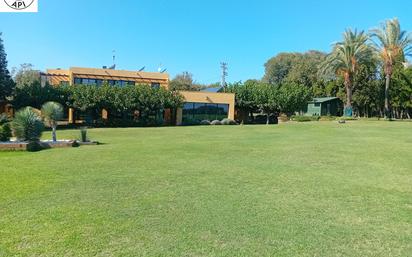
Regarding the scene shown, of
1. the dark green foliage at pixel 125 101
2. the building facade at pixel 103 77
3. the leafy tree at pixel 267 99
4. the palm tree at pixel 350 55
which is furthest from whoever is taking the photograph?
the leafy tree at pixel 267 99

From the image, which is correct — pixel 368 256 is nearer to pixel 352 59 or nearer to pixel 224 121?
pixel 224 121

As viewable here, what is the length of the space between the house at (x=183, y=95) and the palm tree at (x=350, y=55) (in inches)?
465

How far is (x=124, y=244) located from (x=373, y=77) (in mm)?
49307

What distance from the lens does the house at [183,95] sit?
41.1 m

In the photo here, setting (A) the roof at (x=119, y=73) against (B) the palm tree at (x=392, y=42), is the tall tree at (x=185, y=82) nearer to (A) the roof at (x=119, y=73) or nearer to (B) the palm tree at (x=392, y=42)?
(A) the roof at (x=119, y=73)

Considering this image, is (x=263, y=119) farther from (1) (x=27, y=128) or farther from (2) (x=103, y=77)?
(1) (x=27, y=128)

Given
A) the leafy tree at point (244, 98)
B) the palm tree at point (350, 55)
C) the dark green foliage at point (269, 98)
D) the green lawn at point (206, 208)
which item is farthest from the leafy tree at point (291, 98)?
the green lawn at point (206, 208)

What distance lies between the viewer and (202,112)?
4216cm

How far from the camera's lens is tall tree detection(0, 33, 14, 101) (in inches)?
1293

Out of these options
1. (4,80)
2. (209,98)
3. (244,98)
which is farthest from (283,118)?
(4,80)

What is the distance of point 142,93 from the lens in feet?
122

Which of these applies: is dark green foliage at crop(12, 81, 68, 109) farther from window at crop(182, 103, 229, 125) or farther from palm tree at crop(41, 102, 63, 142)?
palm tree at crop(41, 102, 63, 142)

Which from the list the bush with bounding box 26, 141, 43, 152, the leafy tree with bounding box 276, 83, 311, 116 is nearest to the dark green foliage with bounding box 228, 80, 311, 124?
the leafy tree with bounding box 276, 83, 311, 116

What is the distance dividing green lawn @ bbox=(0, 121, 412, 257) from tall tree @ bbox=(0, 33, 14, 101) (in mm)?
25158
